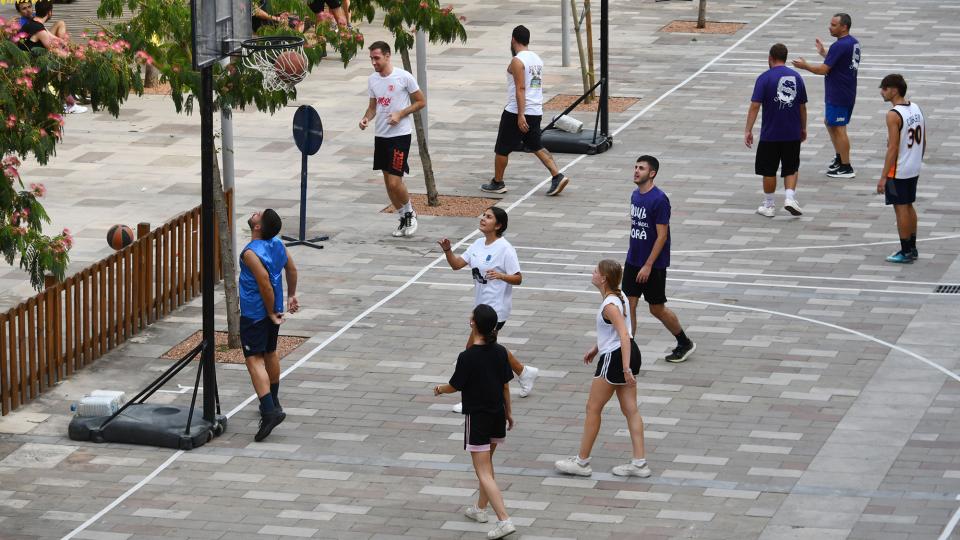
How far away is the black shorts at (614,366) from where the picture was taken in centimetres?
1262

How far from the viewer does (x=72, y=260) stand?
61.1 feet

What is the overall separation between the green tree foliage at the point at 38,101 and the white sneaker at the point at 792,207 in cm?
848

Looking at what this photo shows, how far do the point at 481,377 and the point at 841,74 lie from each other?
37.2ft

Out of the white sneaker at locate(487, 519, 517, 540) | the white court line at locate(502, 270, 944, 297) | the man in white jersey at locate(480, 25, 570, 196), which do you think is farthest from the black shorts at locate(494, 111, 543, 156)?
the white sneaker at locate(487, 519, 517, 540)

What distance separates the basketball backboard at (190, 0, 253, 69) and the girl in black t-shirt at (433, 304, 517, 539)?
3.32 metres

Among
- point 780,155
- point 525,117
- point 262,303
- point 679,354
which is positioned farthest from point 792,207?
point 262,303

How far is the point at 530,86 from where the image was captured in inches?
822

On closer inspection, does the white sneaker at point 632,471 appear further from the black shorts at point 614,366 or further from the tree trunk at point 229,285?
the tree trunk at point 229,285

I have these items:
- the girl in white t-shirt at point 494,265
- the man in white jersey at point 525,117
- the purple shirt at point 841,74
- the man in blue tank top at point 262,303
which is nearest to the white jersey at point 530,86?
the man in white jersey at point 525,117

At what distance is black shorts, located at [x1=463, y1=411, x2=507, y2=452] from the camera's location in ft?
38.8

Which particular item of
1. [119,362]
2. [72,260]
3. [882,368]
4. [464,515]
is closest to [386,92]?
[72,260]

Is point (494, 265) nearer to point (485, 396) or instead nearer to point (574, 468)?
point (574, 468)

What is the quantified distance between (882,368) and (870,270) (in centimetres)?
303

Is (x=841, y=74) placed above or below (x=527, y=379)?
above
